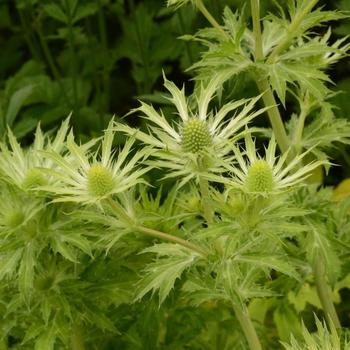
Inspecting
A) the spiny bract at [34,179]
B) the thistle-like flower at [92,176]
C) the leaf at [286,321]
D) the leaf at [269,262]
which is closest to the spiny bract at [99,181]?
the thistle-like flower at [92,176]

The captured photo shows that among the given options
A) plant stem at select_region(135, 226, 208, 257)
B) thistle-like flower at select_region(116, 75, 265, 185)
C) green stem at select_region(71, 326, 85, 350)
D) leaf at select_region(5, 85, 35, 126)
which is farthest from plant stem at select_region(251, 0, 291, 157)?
leaf at select_region(5, 85, 35, 126)

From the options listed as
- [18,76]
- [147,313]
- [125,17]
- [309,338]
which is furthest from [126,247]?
[125,17]

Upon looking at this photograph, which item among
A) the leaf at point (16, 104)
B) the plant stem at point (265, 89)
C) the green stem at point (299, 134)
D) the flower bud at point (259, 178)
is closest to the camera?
the flower bud at point (259, 178)

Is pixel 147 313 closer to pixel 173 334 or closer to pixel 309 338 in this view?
pixel 173 334

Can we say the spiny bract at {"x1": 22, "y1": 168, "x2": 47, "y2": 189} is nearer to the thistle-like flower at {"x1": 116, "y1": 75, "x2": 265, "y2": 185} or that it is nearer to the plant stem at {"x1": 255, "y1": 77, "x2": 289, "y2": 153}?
the thistle-like flower at {"x1": 116, "y1": 75, "x2": 265, "y2": 185}

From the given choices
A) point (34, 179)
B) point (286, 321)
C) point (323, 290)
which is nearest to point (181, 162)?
point (34, 179)

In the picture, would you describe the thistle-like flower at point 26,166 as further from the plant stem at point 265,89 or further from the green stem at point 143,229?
the plant stem at point 265,89

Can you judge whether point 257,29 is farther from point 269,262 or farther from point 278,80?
point 269,262
